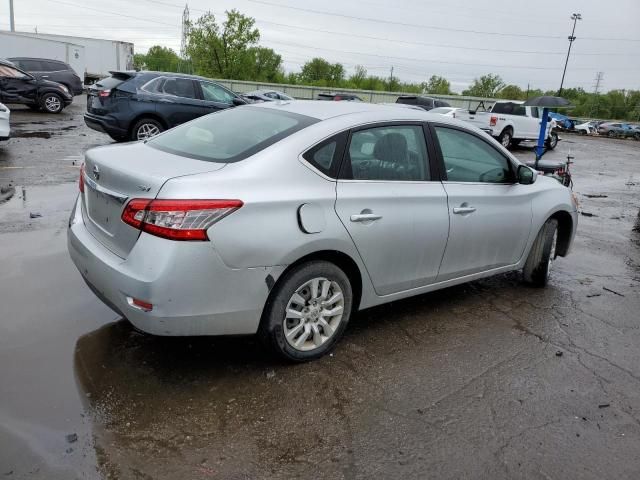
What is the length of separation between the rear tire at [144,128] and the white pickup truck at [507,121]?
1218 cm

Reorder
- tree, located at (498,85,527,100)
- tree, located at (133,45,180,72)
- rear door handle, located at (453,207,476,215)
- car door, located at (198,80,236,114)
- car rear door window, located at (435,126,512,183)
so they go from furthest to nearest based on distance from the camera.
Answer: tree, located at (498,85,527,100)
tree, located at (133,45,180,72)
car door, located at (198,80,236,114)
car rear door window, located at (435,126,512,183)
rear door handle, located at (453,207,476,215)

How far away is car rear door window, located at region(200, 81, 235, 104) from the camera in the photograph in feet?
40.4

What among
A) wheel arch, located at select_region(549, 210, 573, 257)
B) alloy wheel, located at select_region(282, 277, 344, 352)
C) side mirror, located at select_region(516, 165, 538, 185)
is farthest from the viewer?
wheel arch, located at select_region(549, 210, 573, 257)

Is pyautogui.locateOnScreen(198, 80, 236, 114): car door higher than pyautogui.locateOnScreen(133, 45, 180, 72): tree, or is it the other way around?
pyautogui.locateOnScreen(133, 45, 180, 72): tree

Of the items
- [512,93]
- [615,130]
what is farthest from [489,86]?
[615,130]

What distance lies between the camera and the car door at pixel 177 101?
11.6 m

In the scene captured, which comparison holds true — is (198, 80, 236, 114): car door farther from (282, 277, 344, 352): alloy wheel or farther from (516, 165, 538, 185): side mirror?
(282, 277, 344, 352): alloy wheel

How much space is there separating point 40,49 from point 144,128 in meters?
25.3

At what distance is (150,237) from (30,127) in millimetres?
13871

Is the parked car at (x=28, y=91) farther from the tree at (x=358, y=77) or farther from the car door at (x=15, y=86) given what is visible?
the tree at (x=358, y=77)

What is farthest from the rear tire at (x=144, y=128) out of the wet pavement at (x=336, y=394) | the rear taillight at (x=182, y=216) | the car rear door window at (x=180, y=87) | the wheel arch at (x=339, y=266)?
the rear taillight at (x=182, y=216)

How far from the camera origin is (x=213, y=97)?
12.4 meters

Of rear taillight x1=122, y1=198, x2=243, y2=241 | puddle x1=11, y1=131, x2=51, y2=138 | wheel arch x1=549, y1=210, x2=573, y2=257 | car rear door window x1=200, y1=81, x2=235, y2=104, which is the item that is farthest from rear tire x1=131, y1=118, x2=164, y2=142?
rear taillight x1=122, y1=198, x2=243, y2=241

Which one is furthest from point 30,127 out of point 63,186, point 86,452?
point 86,452
